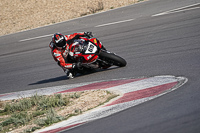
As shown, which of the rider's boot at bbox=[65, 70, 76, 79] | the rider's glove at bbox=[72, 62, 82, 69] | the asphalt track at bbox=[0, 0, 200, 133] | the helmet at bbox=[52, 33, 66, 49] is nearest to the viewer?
the asphalt track at bbox=[0, 0, 200, 133]

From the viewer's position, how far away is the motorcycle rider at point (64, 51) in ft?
32.0

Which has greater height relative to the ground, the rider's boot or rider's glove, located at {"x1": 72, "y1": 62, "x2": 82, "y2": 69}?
rider's glove, located at {"x1": 72, "y1": 62, "x2": 82, "y2": 69}

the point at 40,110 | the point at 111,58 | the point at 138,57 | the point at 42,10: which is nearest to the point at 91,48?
the point at 111,58

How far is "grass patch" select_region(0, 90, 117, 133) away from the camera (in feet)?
22.4

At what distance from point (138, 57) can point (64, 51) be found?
7.12ft

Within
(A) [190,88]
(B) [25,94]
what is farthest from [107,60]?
(A) [190,88]

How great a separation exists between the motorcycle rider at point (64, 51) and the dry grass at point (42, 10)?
9.70 m

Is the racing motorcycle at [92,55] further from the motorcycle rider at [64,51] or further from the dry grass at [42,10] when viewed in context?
the dry grass at [42,10]

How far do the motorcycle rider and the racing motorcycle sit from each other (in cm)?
13

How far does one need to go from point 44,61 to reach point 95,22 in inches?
183

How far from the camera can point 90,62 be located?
32.7 feet

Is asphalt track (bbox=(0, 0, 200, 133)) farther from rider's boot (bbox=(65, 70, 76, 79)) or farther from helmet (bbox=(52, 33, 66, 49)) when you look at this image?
helmet (bbox=(52, 33, 66, 49))

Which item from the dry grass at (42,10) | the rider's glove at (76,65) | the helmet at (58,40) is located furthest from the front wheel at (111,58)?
the dry grass at (42,10)

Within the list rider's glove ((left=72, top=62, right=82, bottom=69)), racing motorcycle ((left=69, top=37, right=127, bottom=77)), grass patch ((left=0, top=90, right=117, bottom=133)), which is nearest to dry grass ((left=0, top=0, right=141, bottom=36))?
racing motorcycle ((left=69, top=37, right=127, bottom=77))
